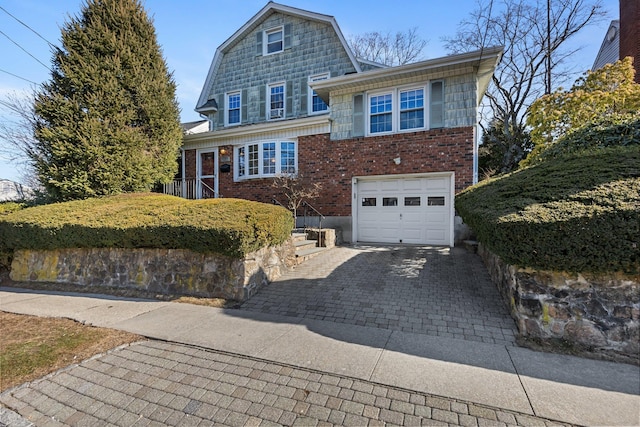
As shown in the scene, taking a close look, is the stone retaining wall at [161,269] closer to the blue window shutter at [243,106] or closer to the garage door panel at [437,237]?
the garage door panel at [437,237]

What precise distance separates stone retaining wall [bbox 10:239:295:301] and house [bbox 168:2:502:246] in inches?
176

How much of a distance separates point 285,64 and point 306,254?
10.5 meters

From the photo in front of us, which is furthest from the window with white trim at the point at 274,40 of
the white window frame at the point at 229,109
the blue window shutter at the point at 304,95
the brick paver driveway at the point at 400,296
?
the brick paver driveway at the point at 400,296

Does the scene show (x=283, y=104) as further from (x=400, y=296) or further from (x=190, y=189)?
(x=400, y=296)

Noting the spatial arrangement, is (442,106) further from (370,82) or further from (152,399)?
(152,399)

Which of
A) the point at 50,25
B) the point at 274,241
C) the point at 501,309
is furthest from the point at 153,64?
the point at 501,309

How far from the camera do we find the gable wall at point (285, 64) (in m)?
13.5

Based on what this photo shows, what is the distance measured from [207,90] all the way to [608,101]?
15889 millimetres

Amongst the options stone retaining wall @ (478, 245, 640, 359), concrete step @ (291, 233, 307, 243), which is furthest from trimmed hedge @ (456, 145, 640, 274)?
concrete step @ (291, 233, 307, 243)

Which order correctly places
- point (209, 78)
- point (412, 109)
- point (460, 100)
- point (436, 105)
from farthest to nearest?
point (209, 78), point (412, 109), point (436, 105), point (460, 100)

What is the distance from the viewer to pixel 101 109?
31.3ft

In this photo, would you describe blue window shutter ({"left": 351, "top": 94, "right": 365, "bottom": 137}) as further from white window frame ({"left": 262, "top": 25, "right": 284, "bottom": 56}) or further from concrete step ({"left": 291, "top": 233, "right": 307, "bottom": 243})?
white window frame ({"left": 262, "top": 25, "right": 284, "bottom": 56})

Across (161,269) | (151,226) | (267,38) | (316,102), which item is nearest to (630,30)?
(316,102)

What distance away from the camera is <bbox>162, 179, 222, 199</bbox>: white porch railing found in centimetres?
1326
